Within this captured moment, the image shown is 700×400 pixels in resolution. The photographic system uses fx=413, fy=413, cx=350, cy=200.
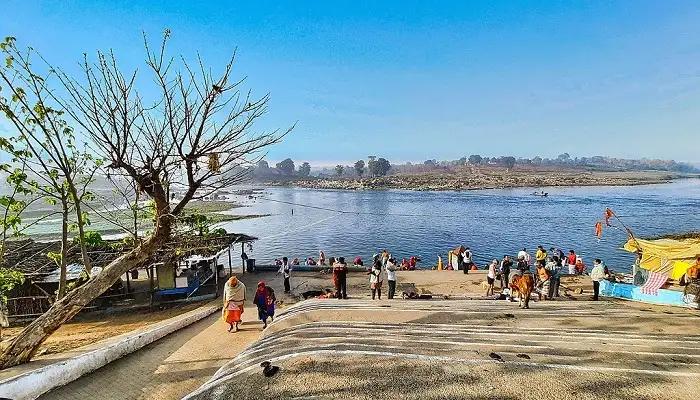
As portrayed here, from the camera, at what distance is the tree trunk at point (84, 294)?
23.6ft

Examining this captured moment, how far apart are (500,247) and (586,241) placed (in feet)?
30.0

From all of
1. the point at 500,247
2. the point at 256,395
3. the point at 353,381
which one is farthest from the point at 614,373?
the point at 500,247

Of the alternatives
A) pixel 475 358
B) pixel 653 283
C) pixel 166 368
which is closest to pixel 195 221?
pixel 166 368

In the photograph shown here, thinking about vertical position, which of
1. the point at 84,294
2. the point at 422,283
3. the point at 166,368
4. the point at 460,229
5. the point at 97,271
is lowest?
the point at 460,229

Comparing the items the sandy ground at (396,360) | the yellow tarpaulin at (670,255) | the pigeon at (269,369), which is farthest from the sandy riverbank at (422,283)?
the pigeon at (269,369)

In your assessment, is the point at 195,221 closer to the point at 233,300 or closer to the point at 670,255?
the point at 233,300

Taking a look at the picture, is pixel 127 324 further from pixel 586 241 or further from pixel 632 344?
pixel 586 241

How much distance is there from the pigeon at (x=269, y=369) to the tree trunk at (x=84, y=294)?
9.43ft

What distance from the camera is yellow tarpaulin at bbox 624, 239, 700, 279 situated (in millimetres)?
12125

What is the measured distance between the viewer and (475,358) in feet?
20.8

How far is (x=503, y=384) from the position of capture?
5438 mm

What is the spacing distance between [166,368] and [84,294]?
7.27 feet

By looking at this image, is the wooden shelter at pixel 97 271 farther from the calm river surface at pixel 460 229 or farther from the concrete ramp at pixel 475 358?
the calm river surface at pixel 460 229

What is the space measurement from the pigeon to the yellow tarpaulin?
1240 centimetres
